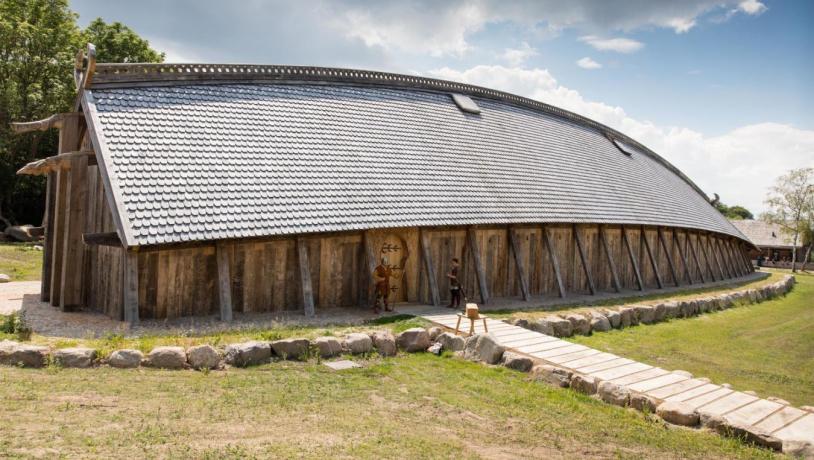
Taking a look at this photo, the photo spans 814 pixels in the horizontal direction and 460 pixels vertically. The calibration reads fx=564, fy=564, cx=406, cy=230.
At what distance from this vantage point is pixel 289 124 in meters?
16.2

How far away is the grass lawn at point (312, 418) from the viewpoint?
19.8 ft

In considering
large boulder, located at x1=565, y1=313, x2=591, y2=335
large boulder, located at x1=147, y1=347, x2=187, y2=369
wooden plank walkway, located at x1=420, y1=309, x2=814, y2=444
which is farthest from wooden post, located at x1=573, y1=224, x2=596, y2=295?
large boulder, located at x1=147, y1=347, x2=187, y2=369

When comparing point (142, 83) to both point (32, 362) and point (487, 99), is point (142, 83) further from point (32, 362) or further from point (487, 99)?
point (487, 99)

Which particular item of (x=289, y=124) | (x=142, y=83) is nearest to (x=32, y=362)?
(x=142, y=83)

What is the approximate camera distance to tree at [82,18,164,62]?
36.1 m

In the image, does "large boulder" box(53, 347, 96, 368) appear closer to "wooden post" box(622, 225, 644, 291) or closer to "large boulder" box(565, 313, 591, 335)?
→ "large boulder" box(565, 313, 591, 335)

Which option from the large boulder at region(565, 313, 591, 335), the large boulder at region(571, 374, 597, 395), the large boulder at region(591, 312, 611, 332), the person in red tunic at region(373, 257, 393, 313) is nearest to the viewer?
the large boulder at region(571, 374, 597, 395)

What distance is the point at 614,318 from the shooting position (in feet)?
53.1

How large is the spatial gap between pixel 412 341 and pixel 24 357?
6.48m

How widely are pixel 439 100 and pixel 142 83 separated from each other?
11.3 metres

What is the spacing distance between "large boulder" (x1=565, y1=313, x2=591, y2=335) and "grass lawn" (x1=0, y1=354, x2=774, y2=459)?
18.6ft

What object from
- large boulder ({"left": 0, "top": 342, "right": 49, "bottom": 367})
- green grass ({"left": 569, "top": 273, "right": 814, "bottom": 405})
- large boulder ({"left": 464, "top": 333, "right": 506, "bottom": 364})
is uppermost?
large boulder ({"left": 0, "top": 342, "right": 49, "bottom": 367})

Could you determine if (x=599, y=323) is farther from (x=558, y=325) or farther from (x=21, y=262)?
(x=21, y=262)

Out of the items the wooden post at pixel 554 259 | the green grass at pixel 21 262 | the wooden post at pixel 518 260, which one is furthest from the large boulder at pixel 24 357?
the wooden post at pixel 554 259
